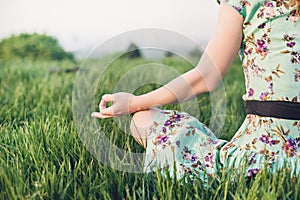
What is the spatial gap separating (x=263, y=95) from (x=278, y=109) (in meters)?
0.06

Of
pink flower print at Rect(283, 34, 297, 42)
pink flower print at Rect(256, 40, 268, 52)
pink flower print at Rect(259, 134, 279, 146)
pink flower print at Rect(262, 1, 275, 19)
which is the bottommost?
pink flower print at Rect(259, 134, 279, 146)

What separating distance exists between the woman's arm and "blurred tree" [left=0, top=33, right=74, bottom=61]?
11.3 ft

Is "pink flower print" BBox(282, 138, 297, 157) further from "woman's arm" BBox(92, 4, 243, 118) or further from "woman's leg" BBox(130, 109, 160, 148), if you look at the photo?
"woman's leg" BBox(130, 109, 160, 148)

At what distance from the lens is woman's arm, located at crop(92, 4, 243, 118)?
1.52 metres

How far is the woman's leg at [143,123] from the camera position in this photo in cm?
169

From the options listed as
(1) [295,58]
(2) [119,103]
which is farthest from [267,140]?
(2) [119,103]

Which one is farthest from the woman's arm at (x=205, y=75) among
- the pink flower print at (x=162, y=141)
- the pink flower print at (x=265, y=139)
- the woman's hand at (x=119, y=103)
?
the pink flower print at (x=265, y=139)

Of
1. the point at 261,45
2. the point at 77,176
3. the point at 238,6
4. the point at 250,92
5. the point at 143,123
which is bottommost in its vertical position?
the point at 77,176

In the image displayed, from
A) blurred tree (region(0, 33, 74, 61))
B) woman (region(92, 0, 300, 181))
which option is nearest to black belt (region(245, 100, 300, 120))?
woman (region(92, 0, 300, 181))

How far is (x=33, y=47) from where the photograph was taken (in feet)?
16.9

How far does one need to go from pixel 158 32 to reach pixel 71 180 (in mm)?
659

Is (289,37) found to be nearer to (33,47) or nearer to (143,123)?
(143,123)

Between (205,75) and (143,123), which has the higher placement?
(205,75)

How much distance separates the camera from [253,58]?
1521mm
